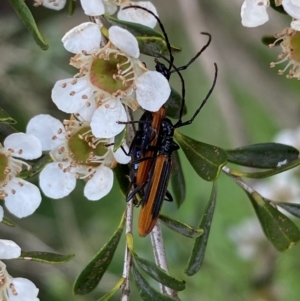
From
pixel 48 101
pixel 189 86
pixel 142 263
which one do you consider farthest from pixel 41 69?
pixel 142 263

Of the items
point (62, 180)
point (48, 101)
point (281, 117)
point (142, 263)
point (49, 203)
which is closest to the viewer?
point (142, 263)

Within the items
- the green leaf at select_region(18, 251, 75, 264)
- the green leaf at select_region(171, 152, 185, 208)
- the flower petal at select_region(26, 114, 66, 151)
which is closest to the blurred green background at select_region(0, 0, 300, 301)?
the green leaf at select_region(171, 152, 185, 208)

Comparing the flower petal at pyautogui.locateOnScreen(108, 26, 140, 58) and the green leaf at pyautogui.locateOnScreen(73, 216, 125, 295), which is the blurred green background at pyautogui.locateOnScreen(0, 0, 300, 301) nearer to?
the green leaf at pyautogui.locateOnScreen(73, 216, 125, 295)

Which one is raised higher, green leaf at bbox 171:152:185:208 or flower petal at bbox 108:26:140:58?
flower petal at bbox 108:26:140:58

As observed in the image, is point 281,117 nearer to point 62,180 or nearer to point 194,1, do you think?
point 194,1

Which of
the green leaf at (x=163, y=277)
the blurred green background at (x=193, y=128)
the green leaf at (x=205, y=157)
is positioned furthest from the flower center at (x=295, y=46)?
the blurred green background at (x=193, y=128)

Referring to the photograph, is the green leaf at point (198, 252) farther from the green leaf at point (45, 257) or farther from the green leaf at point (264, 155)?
the green leaf at point (45, 257)
